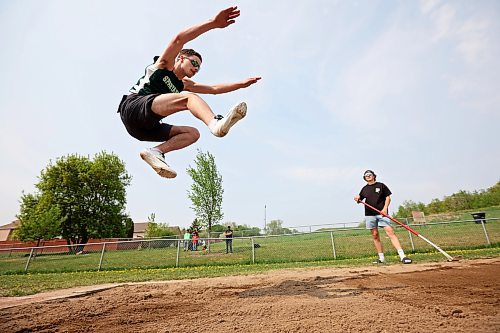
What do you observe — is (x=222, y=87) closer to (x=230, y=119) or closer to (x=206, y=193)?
(x=230, y=119)

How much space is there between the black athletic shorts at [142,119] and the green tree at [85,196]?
107 ft

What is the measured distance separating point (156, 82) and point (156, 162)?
0.92m

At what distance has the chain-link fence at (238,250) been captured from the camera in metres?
9.83

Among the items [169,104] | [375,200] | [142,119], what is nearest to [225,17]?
[169,104]

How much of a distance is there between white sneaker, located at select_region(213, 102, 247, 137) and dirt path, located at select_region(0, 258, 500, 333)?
5.29 feet

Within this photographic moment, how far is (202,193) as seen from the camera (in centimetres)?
2416

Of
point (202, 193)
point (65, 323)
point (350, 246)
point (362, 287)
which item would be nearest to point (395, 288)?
point (362, 287)

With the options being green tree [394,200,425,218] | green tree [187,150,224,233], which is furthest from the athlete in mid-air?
green tree [394,200,425,218]

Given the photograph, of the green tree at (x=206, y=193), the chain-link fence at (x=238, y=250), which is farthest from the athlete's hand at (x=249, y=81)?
the green tree at (x=206, y=193)

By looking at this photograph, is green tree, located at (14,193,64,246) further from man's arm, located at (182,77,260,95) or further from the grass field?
man's arm, located at (182,77,260,95)

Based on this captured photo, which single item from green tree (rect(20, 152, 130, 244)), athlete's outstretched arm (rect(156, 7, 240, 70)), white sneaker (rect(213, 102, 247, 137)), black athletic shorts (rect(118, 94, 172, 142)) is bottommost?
white sneaker (rect(213, 102, 247, 137))

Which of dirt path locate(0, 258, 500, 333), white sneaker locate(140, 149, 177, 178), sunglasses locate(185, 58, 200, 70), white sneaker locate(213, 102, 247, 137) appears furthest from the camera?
sunglasses locate(185, 58, 200, 70)

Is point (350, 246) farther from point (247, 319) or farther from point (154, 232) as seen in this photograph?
point (154, 232)

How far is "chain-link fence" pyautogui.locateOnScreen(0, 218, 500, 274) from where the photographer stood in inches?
387
